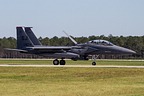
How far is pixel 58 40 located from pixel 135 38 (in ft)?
91.4

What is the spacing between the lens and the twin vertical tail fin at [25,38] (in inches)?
2304

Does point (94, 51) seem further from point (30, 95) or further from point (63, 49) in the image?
point (30, 95)

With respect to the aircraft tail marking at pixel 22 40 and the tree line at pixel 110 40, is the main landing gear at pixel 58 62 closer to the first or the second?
the aircraft tail marking at pixel 22 40

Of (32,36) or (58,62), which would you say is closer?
(58,62)

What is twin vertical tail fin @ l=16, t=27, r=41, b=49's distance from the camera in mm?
58531

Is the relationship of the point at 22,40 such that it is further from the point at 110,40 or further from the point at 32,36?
the point at 110,40

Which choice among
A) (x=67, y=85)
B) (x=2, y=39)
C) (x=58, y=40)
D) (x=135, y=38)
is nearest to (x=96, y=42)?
(x=67, y=85)

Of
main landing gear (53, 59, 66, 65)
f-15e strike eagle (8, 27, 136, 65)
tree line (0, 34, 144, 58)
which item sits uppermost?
tree line (0, 34, 144, 58)

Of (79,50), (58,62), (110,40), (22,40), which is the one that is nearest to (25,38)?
(22,40)

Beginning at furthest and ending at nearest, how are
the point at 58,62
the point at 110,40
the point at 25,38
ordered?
the point at 110,40 < the point at 25,38 < the point at 58,62

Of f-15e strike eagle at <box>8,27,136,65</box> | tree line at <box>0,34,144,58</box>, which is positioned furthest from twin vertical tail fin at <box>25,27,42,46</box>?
tree line at <box>0,34,144,58</box>

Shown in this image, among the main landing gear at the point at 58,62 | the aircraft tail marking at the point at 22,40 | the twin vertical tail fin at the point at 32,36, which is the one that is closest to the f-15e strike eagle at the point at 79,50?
the main landing gear at the point at 58,62

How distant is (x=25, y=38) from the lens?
58.9 meters

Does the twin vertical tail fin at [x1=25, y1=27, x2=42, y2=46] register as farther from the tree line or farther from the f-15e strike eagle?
the tree line
